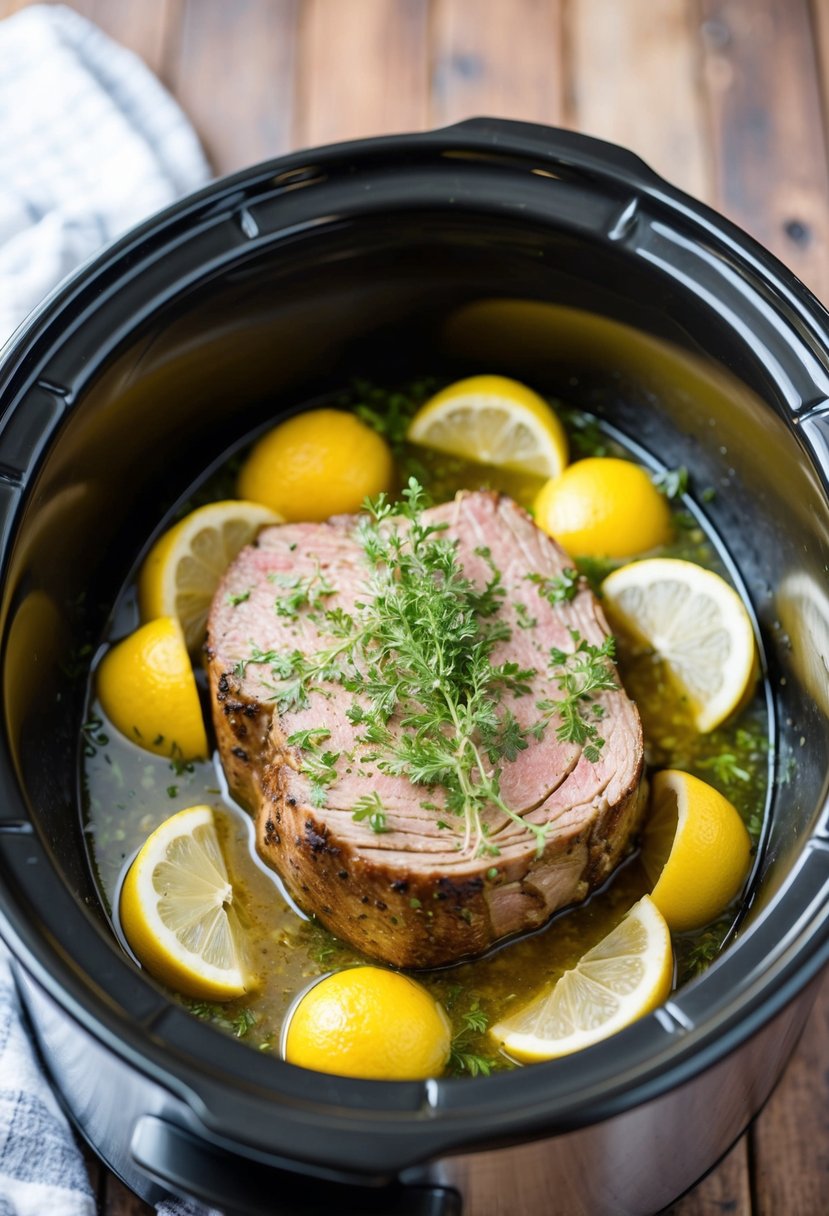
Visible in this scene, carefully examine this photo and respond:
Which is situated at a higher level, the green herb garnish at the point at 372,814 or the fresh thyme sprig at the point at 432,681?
the fresh thyme sprig at the point at 432,681

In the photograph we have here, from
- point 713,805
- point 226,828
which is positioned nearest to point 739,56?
point 713,805

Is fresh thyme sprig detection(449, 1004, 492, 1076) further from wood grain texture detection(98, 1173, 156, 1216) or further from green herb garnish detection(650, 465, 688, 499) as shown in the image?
green herb garnish detection(650, 465, 688, 499)

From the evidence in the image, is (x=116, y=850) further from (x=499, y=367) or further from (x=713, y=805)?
(x=499, y=367)

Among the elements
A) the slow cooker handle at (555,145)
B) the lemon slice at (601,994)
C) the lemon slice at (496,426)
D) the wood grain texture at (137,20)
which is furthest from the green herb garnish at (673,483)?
the wood grain texture at (137,20)

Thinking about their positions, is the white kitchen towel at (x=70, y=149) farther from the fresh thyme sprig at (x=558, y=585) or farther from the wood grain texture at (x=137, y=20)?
the fresh thyme sprig at (x=558, y=585)

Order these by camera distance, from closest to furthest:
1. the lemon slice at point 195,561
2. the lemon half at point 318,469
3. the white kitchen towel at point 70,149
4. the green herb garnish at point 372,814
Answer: the green herb garnish at point 372,814 < the lemon slice at point 195,561 < the lemon half at point 318,469 < the white kitchen towel at point 70,149

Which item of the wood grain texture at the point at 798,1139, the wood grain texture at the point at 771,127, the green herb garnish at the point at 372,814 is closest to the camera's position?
the green herb garnish at the point at 372,814
